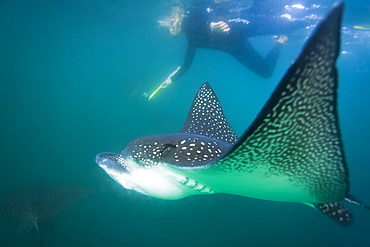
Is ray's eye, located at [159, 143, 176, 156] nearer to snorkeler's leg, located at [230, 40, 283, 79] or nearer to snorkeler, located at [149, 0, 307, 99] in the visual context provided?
snorkeler, located at [149, 0, 307, 99]

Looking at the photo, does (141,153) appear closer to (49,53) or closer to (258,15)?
(258,15)

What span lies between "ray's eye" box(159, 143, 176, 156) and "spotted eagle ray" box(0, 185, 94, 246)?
4.91 meters

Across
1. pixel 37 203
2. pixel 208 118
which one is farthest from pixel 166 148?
pixel 37 203

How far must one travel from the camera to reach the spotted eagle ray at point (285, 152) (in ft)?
3.44

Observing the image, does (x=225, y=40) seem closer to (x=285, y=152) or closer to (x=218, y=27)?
(x=218, y=27)

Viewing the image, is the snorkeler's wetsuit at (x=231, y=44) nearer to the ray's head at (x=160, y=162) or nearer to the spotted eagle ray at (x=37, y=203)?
the spotted eagle ray at (x=37, y=203)

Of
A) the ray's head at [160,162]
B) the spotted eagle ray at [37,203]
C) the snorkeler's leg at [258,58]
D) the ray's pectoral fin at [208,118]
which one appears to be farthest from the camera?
the snorkeler's leg at [258,58]

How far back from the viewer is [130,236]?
7.93m

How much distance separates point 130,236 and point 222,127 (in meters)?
6.16

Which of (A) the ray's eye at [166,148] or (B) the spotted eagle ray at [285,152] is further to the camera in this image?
(A) the ray's eye at [166,148]

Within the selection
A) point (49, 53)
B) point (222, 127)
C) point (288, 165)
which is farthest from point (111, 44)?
point (288, 165)

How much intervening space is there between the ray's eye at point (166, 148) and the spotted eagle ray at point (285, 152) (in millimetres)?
11

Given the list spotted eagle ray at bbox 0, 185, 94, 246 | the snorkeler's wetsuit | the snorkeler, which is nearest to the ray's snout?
spotted eagle ray at bbox 0, 185, 94, 246

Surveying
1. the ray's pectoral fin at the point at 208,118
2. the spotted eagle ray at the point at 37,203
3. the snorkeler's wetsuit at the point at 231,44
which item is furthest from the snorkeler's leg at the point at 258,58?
the spotted eagle ray at the point at 37,203
